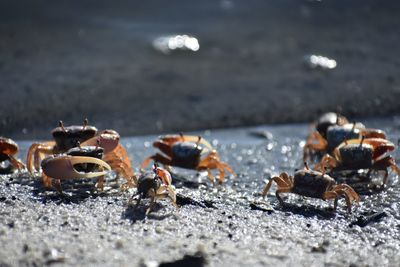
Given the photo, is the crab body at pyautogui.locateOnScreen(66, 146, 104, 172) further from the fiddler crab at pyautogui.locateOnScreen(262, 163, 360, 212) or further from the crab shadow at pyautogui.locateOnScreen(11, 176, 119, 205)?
the fiddler crab at pyautogui.locateOnScreen(262, 163, 360, 212)

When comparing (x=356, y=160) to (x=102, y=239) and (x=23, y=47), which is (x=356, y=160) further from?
(x=23, y=47)

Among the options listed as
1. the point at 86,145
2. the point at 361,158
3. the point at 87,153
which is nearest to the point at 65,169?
the point at 87,153

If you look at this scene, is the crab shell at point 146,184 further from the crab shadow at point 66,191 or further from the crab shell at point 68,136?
the crab shell at point 68,136

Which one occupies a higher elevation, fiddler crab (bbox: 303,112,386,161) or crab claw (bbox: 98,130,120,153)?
fiddler crab (bbox: 303,112,386,161)

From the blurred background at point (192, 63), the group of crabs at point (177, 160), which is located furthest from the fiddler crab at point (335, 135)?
the blurred background at point (192, 63)

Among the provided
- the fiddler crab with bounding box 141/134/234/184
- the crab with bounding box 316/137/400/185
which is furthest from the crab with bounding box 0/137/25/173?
the crab with bounding box 316/137/400/185

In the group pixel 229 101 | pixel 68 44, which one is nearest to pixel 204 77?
pixel 229 101
